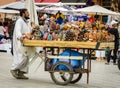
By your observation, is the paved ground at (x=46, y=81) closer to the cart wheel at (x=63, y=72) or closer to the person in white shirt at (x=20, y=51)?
the cart wheel at (x=63, y=72)

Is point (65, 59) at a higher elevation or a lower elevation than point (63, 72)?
higher

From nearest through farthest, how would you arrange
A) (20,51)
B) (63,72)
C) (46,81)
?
(63,72)
(20,51)
(46,81)

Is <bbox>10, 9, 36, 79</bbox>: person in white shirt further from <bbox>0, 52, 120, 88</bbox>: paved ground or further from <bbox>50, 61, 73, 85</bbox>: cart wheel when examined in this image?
<bbox>50, 61, 73, 85</bbox>: cart wheel

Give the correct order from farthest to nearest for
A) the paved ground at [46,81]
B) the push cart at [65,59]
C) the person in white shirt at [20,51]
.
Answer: the person in white shirt at [20,51]
the paved ground at [46,81]
the push cart at [65,59]

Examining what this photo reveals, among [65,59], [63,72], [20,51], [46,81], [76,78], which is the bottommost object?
[46,81]

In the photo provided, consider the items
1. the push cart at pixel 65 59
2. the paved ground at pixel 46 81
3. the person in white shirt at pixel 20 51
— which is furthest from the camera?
the person in white shirt at pixel 20 51

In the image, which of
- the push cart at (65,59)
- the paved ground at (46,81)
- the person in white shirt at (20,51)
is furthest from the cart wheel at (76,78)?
the person in white shirt at (20,51)

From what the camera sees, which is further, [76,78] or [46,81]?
[46,81]

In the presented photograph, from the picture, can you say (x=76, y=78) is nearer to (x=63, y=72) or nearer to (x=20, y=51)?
(x=63, y=72)

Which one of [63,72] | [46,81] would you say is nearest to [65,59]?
[63,72]

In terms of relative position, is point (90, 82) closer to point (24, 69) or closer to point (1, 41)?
point (24, 69)

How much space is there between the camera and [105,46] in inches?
429

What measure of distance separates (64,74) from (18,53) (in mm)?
1329

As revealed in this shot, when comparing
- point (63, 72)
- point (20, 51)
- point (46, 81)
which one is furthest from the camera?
point (46, 81)
